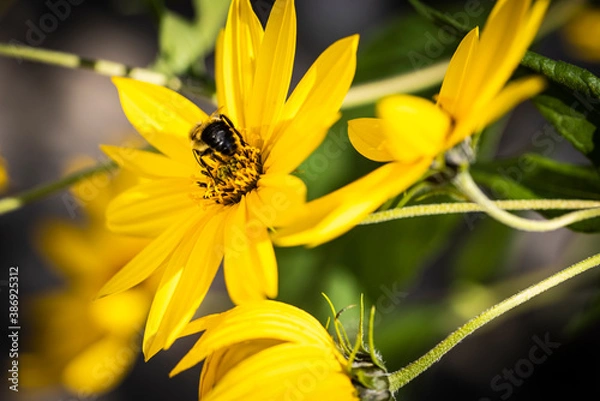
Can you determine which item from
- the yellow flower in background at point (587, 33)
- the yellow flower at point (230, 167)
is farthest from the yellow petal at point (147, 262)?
the yellow flower in background at point (587, 33)

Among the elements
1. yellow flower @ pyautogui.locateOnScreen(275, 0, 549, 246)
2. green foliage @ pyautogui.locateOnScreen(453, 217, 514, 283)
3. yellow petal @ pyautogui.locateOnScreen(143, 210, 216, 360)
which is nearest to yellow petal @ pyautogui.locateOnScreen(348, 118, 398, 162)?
yellow flower @ pyautogui.locateOnScreen(275, 0, 549, 246)

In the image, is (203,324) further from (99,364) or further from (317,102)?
(99,364)

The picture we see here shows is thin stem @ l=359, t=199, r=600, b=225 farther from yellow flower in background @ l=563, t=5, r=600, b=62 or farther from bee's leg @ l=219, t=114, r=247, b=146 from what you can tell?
yellow flower in background @ l=563, t=5, r=600, b=62

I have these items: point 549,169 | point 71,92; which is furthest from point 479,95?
point 71,92

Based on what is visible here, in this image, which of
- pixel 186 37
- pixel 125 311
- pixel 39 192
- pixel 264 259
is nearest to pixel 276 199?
pixel 264 259

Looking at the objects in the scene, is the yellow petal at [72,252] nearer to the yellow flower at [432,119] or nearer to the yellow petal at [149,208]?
the yellow petal at [149,208]

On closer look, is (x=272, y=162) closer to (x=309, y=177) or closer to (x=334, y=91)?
(x=334, y=91)
